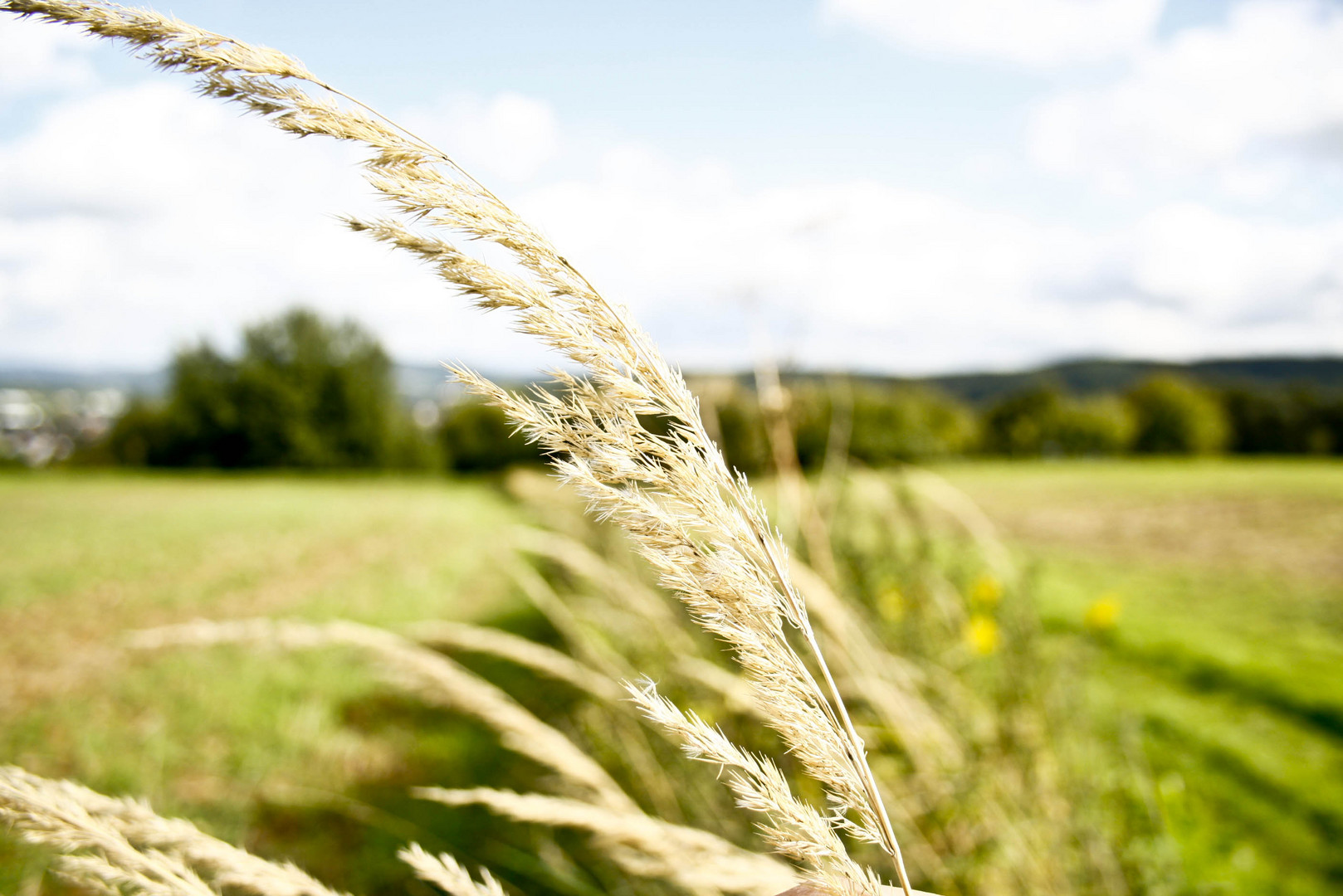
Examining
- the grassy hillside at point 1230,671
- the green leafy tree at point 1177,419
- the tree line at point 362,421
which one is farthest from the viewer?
the green leafy tree at point 1177,419

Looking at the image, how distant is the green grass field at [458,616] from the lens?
2.76m

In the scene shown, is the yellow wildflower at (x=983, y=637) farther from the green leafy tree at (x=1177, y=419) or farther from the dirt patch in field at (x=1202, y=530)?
the green leafy tree at (x=1177, y=419)

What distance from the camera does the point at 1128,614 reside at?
4.89 metres

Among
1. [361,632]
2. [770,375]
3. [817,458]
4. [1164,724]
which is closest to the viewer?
[361,632]

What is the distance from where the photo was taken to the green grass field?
2.76 metres

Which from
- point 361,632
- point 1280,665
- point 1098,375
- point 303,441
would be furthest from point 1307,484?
point 1098,375

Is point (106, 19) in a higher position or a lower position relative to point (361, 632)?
higher

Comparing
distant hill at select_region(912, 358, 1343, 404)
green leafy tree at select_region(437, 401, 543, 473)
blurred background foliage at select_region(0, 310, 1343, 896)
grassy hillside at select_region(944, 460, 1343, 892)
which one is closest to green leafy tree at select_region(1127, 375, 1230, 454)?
distant hill at select_region(912, 358, 1343, 404)

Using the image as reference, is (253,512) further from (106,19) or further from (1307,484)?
(1307,484)

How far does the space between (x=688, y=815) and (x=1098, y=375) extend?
9317 centimetres

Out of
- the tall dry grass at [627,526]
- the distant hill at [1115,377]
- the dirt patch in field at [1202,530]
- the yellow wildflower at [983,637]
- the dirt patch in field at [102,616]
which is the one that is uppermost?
the distant hill at [1115,377]

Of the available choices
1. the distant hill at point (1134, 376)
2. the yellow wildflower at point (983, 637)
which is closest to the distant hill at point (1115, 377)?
the distant hill at point (1134, 376)

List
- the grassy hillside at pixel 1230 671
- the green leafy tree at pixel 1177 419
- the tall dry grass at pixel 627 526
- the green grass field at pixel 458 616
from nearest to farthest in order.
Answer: the tall dry grass at pixel 627 526, the grassy hillside at pixel 1230 671, the green grass field at pixel 458 616, the green leafy tree at pixel 1177 419

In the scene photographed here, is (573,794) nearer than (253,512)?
Yes
